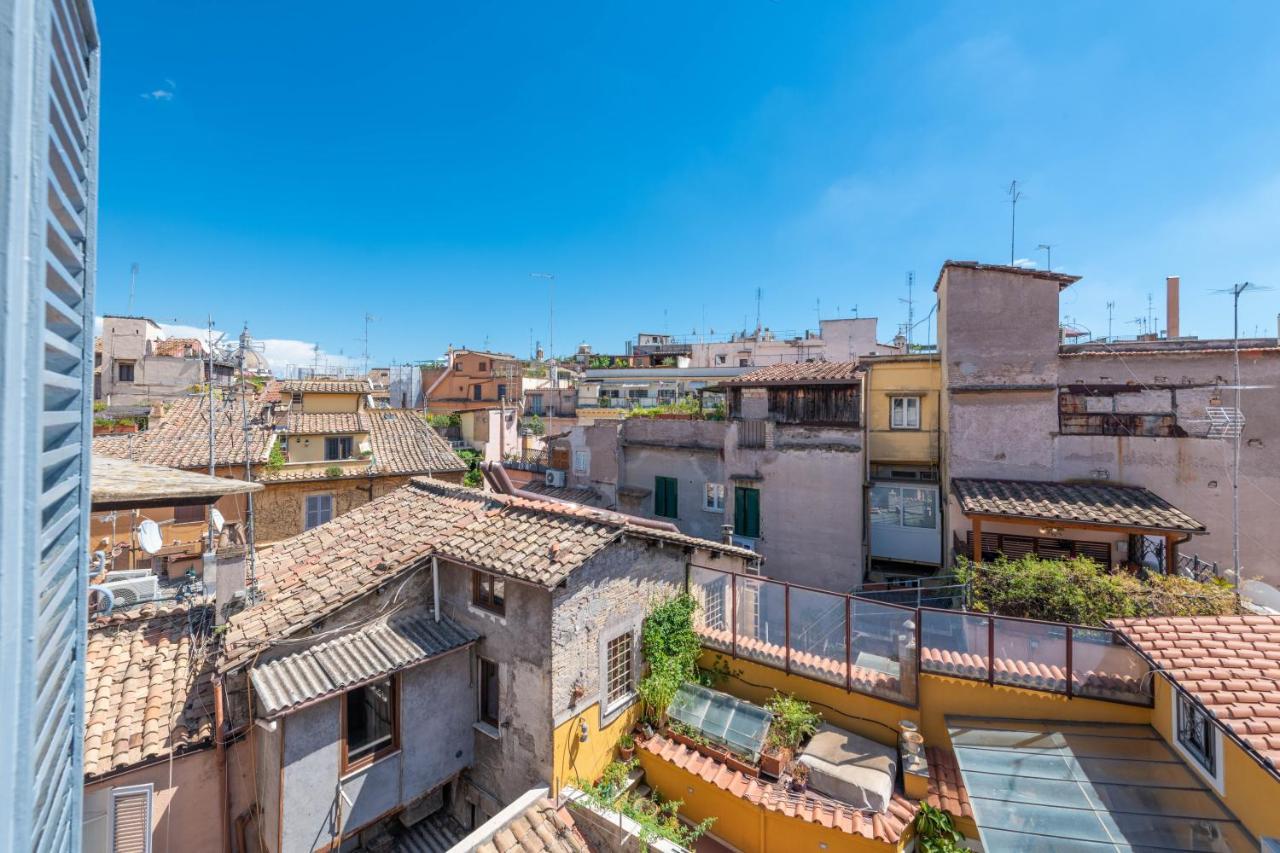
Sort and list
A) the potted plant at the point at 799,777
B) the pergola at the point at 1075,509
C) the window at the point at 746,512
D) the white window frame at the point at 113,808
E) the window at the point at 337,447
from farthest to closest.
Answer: the window at the point at 337,447 → the window at the point at 746,512 → the pergola at the point at 1075,509 → the potted plant at the point at 799,777 → the white window frame at the point at 113,808

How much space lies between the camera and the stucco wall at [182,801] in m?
6.84

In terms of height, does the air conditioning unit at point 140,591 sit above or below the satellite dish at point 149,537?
below

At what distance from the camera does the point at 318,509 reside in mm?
19938

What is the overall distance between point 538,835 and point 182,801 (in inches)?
189

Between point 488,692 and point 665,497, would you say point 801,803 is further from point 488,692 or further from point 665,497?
point 665,497

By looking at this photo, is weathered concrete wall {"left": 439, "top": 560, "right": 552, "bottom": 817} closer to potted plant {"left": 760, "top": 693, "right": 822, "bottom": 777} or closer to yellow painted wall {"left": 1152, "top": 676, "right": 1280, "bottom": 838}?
potted plant {"left": 760, "top": 693, "right": 822, "bottom": 777}

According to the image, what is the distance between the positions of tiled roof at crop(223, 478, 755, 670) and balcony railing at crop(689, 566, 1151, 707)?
183 centimetres

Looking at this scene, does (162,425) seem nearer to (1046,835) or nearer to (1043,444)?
(1046,835)

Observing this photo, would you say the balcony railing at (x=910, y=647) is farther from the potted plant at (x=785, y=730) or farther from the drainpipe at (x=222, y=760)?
the drainpipe at (x=222, y=760)

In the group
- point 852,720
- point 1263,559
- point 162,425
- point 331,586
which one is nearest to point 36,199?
point 331,586

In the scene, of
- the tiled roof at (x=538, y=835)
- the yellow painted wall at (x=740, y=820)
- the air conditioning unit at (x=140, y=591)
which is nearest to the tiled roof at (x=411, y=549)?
the air conditioning unit at (x=140, y=591)

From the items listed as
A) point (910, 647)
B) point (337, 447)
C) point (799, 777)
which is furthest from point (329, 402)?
point (910, 647)

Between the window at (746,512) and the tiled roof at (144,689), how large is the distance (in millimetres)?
15267

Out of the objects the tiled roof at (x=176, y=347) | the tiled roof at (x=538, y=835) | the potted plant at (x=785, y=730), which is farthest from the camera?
the tiled roof at (x=176, y=347)
